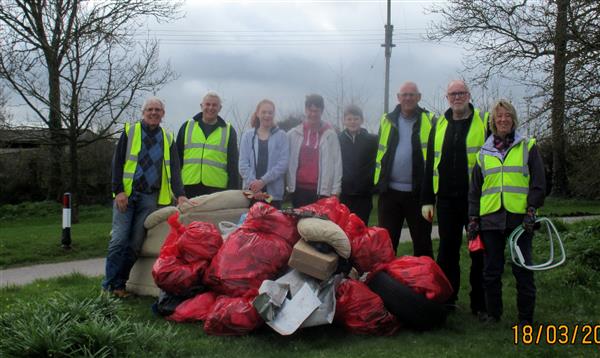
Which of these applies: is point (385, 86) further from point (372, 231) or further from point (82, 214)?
point (372, 231)

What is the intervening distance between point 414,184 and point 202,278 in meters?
2.12

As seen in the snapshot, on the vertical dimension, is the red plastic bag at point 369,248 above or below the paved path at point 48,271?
above

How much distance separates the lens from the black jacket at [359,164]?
5797mm

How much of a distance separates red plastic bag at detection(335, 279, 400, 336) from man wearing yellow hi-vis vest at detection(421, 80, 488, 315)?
3.11 feet

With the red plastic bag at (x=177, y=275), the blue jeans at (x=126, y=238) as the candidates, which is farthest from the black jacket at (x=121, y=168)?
the red plastic bag at (x=177, y=275)

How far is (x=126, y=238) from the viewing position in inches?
220

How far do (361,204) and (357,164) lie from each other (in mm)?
421

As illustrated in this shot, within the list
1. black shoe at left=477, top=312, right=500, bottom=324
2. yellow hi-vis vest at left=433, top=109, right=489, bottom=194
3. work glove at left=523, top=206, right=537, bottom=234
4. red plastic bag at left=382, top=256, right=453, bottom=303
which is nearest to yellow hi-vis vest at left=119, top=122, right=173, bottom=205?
red plastic bag at left=382, top=256, right=453, bottom=303

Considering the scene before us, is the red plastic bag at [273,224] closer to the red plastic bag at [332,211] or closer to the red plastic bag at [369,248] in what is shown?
the red plastic bag at [332,211]

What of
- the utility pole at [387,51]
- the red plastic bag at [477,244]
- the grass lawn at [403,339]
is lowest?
the grass lawn at [403,339]

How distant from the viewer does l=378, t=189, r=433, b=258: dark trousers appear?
5.32m

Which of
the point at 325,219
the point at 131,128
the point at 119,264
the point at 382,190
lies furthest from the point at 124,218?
the point at 382,190

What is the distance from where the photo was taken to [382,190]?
5.43 meters

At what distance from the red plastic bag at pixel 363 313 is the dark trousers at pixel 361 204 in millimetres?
1500
